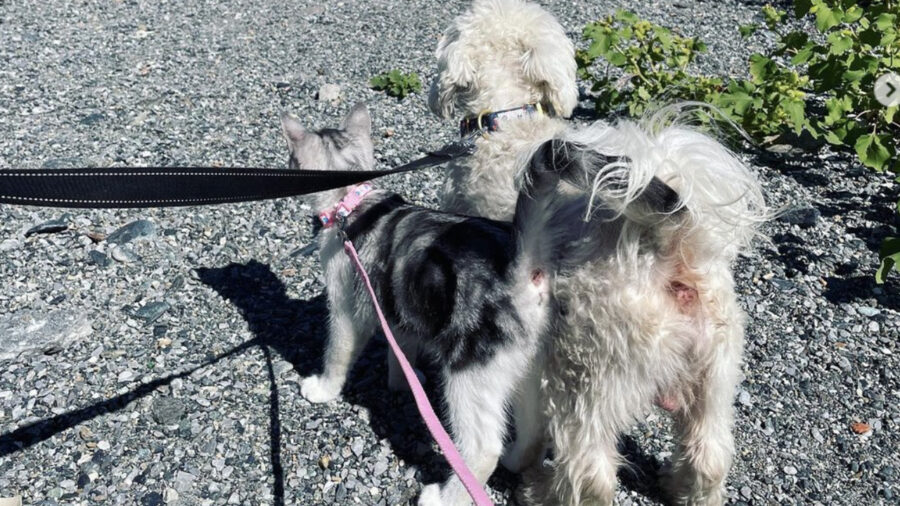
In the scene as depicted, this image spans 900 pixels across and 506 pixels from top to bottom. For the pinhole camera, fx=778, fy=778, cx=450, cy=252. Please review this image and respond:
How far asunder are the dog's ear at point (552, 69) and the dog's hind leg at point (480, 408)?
6.11 feet

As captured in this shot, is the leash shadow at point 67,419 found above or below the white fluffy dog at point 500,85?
below

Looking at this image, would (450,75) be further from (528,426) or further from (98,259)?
(98,259)

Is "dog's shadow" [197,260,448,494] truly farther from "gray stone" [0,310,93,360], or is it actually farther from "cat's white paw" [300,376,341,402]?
"gray stone" [0,310,93,360]

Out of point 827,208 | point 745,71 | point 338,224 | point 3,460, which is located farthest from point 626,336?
point 745,71

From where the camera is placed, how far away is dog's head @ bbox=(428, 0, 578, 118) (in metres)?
4.32

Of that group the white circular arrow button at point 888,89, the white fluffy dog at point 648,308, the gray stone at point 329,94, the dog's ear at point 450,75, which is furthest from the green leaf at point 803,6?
the gray stone at point 329,94

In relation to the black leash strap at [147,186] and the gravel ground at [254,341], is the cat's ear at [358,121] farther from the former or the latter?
the black leash strap at [147,186]

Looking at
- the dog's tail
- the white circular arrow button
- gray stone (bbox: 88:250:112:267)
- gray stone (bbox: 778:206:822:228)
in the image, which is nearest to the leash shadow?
gray stone (bbox: 88:250:112:267)

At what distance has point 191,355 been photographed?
14.3 feet

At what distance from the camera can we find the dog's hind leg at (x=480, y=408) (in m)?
3.13

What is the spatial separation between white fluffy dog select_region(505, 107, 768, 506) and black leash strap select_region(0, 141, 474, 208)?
959mm

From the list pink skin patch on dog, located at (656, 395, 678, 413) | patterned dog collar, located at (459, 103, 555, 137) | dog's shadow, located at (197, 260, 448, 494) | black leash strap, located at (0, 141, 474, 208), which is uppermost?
black leash strap, located at (0, 141, 474, 208)

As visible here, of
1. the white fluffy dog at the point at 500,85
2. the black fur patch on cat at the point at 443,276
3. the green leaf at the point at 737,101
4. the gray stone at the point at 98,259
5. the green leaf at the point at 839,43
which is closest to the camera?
the black fur patch on cat at the point at 443,276

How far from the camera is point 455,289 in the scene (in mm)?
3188
